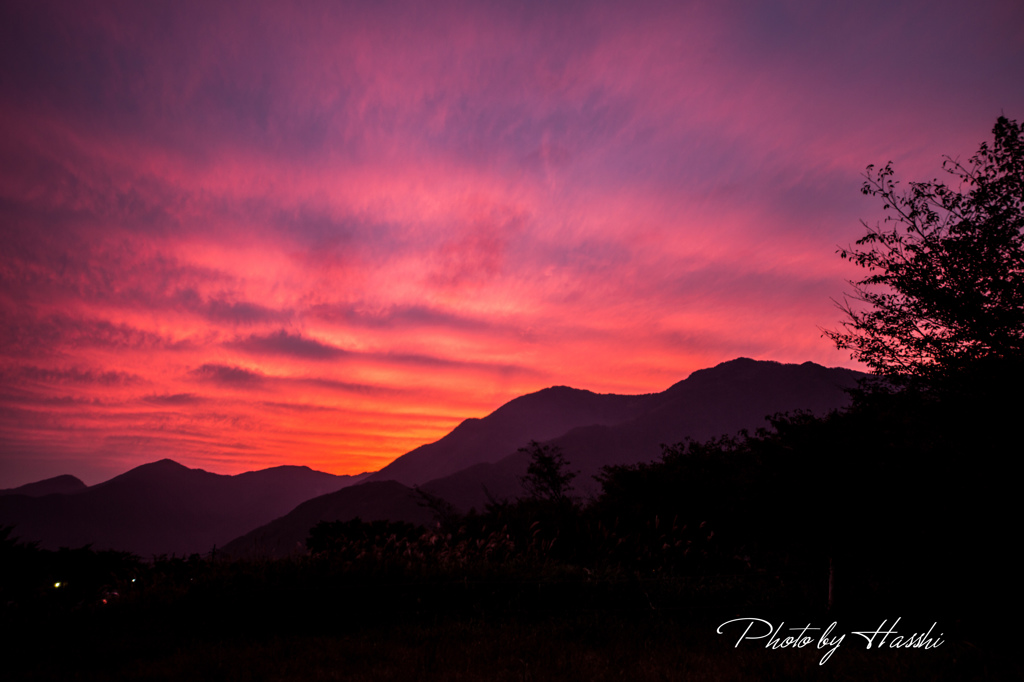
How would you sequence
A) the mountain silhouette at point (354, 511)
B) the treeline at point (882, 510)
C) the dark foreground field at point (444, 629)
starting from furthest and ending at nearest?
the mountain silhouette at point (354, 511), the treeline at point (882, 510), the dark foreground field at point (444, 629)

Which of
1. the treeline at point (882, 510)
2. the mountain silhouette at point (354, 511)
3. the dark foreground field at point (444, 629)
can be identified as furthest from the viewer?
the mountain silhouette at point (354, 511)

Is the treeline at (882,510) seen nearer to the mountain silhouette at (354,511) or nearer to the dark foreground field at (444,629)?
the dark foreground field at (444,629)

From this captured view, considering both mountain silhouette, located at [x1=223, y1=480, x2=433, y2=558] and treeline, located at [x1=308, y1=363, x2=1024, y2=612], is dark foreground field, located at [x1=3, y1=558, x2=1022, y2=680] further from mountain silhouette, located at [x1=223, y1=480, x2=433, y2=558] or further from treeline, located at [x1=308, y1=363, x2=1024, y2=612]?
mountain silhouette, located at [x1=223, y1=480, x2=433, y2=558]

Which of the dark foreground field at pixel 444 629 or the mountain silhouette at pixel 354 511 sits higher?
the dark foreground field at pixel 444 629

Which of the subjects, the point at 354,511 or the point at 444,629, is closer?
the point at 444,629

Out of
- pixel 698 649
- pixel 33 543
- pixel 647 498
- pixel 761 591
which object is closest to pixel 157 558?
pixel 33 543

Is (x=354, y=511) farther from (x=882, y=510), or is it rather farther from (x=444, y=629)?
(x=882, y=510)

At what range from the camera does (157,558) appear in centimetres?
1082

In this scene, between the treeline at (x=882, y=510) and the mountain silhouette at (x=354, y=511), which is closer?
the treeline at (x=882, y=510)

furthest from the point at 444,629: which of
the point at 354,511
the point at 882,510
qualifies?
the point at 354,511

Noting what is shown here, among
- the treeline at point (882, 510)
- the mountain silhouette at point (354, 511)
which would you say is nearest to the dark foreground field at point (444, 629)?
the treeline at point (882, 510)

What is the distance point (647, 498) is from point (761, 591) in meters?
10.7

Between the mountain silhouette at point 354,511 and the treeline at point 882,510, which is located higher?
→ the treeline at point 882,510

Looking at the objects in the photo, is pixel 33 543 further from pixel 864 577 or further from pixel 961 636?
pixel 864 577
